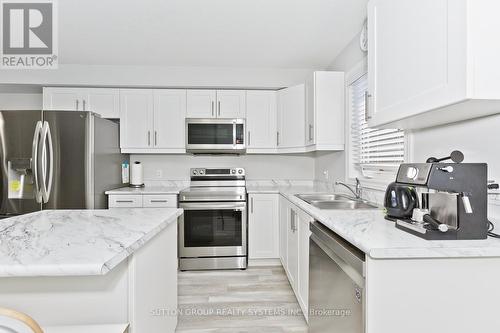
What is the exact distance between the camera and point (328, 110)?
285 centimetres

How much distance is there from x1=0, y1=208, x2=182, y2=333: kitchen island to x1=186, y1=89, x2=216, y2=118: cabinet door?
227 cm

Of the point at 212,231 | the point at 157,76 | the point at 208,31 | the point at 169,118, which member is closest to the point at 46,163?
the point at 169,118

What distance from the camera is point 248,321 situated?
7.02 feet

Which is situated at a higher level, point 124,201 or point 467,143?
point 467,143

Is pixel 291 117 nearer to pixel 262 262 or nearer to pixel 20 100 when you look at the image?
pixel 262 262

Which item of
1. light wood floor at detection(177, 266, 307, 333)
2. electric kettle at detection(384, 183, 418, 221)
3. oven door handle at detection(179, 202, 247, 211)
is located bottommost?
light wood floor at detection(177, 266, 307, 333)

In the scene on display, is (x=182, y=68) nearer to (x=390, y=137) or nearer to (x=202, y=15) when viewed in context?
(x=202, y=15)

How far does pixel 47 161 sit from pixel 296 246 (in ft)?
8.20

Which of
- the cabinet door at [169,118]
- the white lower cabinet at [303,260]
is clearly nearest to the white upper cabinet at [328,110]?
the white lower cabinet at [303,260]

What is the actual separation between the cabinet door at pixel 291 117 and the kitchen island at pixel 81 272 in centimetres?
221

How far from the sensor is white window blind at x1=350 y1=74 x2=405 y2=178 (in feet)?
6.84

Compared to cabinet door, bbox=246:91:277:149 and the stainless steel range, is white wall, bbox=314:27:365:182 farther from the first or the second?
the stainless steel range

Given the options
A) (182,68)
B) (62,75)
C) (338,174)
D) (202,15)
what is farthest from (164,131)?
(338,174)

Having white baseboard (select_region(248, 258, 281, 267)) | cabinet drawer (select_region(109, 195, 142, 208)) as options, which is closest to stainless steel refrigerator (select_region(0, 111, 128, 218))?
cabinet drawer (select_region(109, 195, 142, 208))
